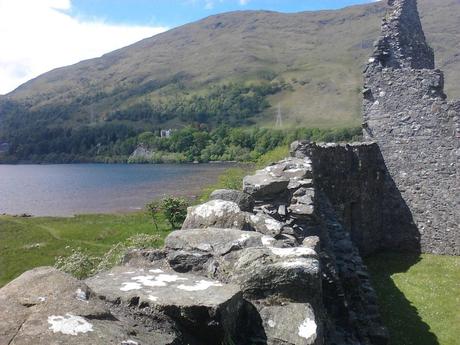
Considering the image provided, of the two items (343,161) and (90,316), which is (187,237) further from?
(343,161)

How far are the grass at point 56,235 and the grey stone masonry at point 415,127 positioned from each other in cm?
2157

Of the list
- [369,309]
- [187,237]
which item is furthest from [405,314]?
[187,237]

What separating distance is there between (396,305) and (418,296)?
1.13 meters

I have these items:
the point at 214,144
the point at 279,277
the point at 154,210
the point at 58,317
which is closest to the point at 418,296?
the point at 279,277

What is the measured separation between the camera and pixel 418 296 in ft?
51.1

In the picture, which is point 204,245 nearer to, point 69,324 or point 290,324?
point 290,324

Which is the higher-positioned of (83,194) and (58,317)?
(58,317)

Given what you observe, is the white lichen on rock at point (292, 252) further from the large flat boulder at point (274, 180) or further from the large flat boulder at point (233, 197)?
the large flat boulder at point (274, 180)

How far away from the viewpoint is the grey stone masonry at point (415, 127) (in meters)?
19.2

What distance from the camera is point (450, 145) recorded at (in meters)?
19.1

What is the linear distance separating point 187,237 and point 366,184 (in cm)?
1558

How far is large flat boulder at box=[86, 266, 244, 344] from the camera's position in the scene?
3.83 m

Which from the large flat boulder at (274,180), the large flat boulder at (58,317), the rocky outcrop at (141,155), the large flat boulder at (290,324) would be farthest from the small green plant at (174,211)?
the rocky outcrop at (141,155)

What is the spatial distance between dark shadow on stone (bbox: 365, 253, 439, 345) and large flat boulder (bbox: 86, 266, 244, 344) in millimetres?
9380
